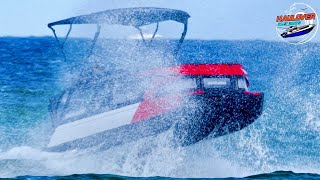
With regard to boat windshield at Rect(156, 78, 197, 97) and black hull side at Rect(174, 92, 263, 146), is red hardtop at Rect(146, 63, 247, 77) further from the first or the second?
black hull side at Rect(174, 92, 263, 146)

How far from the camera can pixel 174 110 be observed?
47.0 ft

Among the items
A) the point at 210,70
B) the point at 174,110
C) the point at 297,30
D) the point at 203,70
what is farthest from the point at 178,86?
the point at 297,30

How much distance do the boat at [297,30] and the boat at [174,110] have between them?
8.96m

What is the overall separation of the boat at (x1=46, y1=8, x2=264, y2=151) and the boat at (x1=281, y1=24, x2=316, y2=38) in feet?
29.4

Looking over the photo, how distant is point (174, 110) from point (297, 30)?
36.5 ft

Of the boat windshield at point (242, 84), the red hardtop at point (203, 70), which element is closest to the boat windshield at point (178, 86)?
the red hardtop at point (203, 70)

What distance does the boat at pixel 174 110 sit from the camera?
14.2m

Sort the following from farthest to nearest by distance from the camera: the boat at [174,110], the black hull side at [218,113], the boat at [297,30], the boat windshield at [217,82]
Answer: the boat at [297,30]
the boat windshield at [217,82]
the boat at [174,110]
the black hull side at [218,113]

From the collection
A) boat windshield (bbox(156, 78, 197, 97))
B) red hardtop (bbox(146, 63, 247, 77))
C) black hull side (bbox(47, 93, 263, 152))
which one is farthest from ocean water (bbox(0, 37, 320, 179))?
red hardtop (bbox(146, 63, 247, 77))

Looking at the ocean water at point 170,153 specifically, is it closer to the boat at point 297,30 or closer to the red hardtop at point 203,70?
the red hardtop at point 203,70

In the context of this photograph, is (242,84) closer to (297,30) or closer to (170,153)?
(170,153)

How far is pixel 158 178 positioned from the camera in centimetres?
1433

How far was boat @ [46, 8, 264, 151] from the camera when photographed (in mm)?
14227

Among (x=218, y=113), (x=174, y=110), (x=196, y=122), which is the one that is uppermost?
(x=174, y=110)
